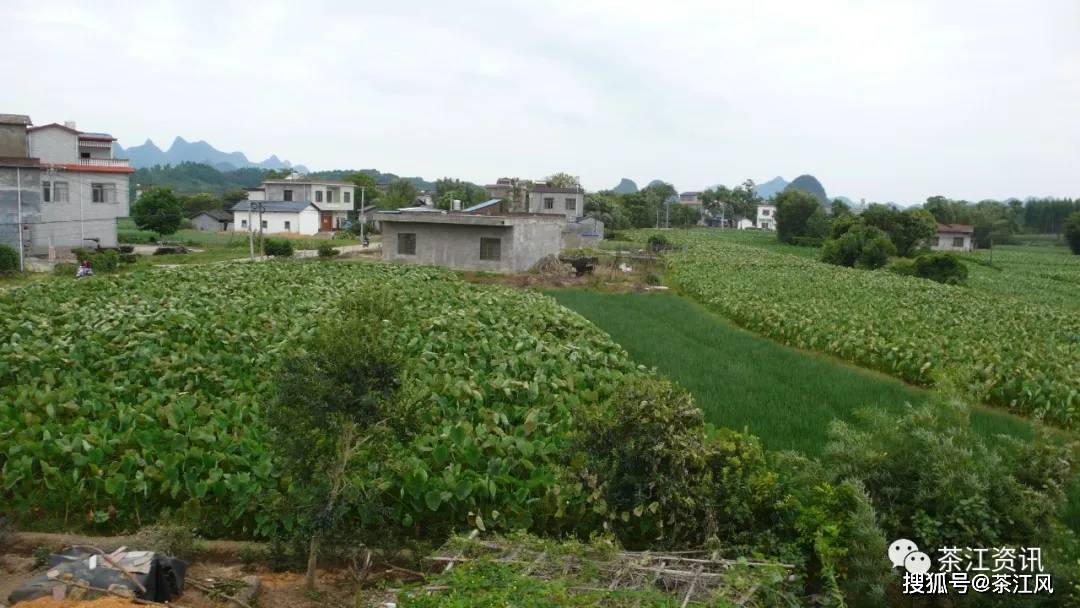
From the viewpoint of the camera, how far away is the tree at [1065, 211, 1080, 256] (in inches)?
2623

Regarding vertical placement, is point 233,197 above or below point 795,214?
above

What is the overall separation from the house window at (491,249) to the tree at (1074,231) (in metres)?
58.1

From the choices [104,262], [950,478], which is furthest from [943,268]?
[104,262]

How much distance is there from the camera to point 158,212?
58.3 m

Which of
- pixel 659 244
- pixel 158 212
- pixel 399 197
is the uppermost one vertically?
pixel 399 197

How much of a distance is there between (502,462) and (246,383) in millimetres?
4423

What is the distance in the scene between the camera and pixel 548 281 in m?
31.6

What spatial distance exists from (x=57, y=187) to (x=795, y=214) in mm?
60359

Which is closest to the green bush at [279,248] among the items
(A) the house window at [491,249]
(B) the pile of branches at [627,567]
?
(A) the house window at [491,249]

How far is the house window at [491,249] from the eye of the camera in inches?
1323

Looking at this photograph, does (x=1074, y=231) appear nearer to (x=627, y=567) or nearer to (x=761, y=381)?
(x=761, y=381)

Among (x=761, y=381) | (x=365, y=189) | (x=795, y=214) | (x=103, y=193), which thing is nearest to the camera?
(x=761, y=381)

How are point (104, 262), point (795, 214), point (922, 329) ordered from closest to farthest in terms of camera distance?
point (922, 329) < point (104, 262) < point (795, 214)

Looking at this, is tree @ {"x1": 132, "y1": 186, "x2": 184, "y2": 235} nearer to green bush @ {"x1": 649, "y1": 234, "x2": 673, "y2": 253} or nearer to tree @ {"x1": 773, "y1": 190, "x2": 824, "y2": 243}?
green bush @ {"x1": 649, "y1": 234, "x2": 673, "y2": 253}
